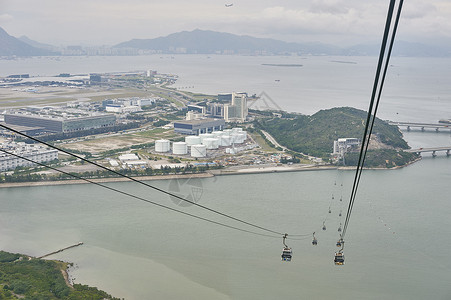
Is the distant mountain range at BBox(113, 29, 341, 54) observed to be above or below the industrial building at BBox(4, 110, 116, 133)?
above

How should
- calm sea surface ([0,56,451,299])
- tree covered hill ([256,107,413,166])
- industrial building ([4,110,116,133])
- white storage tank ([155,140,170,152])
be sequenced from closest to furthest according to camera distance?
1. calm sea surface ([0,56,451,299])
2. white storage tank ([155,140,170,152])
3. tree covered hill ([256,107,413,166])
4. industrial building ([4,110,116,133])

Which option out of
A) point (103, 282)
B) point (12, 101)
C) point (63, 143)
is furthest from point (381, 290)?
point (12, 101)

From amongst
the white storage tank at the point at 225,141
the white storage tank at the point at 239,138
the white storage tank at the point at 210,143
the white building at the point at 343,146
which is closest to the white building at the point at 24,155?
the white storage tank at the point at 210,143

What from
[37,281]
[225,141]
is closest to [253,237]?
[37,281]

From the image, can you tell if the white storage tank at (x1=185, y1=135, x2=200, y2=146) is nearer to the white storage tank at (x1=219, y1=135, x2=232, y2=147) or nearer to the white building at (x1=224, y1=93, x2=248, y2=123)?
the white storage tank at (x1=219, y1=135, x2=232, y2=147)

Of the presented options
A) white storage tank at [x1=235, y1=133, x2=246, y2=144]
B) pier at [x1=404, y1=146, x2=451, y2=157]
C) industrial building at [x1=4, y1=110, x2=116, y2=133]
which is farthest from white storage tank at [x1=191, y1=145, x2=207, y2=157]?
pier at [x1=404, y1=146, x2=451, y2=157]

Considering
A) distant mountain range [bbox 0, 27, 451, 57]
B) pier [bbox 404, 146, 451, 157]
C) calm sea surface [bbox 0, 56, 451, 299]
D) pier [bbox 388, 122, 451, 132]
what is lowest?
calm sea surface [bbox 0, 56, 451, 299]
